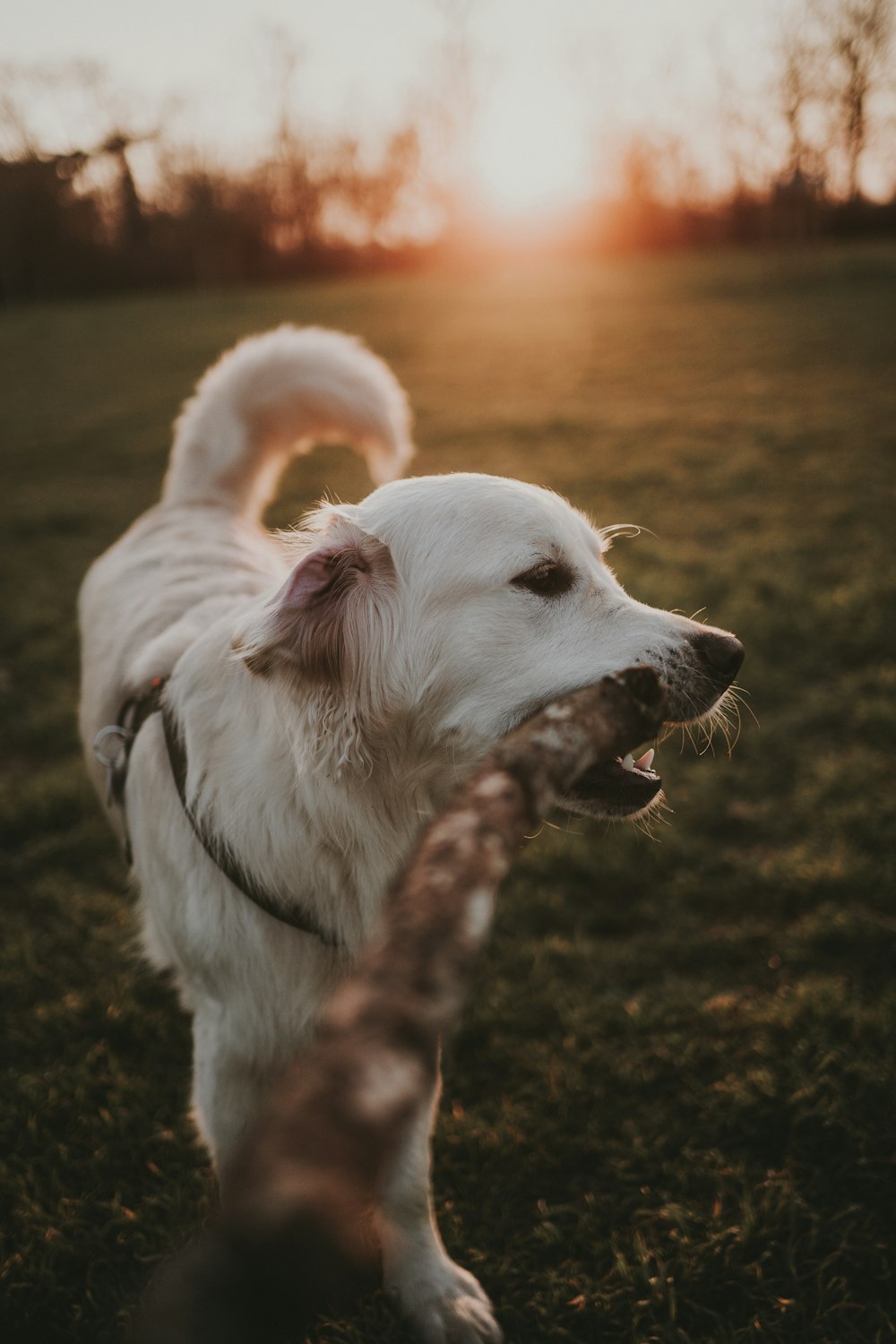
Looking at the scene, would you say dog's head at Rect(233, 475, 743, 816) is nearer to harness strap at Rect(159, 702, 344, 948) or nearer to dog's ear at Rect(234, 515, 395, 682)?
dog's ear at Rect(234, 515, 395, 682)

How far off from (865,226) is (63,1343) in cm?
3952

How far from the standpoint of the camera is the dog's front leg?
6.07 ft

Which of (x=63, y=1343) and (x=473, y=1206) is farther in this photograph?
(x=473, y=1206)

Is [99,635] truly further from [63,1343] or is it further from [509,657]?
[63,1343]

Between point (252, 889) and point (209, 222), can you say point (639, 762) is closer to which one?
point (252, 889)

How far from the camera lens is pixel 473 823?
2.84 feet

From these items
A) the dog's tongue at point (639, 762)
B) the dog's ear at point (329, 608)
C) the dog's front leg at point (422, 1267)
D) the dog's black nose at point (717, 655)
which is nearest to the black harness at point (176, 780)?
the dog's ear at point (329, 608)

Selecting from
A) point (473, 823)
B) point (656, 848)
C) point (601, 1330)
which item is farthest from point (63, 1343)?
point (656, 848)

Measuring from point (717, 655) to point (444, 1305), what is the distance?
1.49 metres

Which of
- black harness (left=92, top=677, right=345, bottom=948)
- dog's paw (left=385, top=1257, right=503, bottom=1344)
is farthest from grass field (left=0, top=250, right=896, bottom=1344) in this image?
black harness (left=92, top=677, right=345, bottom=948)

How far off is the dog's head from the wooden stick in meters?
0.98

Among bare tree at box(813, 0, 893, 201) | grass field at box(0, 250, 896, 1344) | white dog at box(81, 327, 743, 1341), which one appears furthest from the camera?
bare tree at box(813, 0, 893, 201)

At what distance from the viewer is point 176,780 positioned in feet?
6.59

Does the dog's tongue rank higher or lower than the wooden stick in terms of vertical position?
lower
